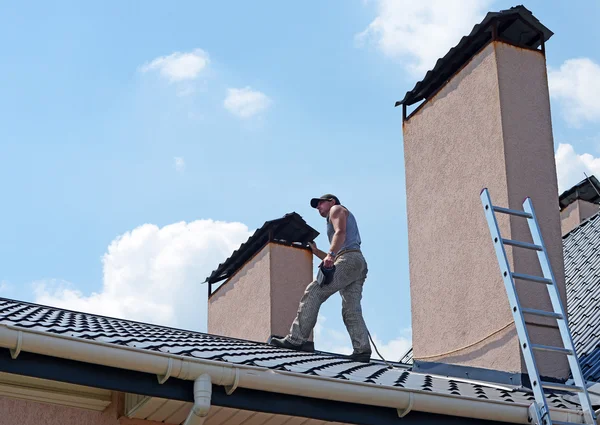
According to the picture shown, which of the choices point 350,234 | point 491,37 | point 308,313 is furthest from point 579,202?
point 308,313

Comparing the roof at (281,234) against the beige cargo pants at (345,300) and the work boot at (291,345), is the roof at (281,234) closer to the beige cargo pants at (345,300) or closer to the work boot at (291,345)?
the beige cargo pants at (345,300)

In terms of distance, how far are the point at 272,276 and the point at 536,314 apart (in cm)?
440

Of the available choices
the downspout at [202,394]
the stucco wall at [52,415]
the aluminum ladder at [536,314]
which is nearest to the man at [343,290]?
the aluminum ladder at [536,314]

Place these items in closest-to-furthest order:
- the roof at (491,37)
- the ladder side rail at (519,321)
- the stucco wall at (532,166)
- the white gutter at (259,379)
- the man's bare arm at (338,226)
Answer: the white gutter at (259,379), the ladder side rail at (519,321), the stucco wall at (532,166), the man's bare arm at (338,226), the roof at (491,37)

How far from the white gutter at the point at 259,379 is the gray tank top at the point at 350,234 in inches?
88.8

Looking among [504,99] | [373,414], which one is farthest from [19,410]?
[504,99]

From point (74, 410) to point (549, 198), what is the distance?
3.93 meters

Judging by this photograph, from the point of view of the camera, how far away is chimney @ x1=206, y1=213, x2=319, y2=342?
10.1 m

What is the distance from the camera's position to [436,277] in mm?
7629

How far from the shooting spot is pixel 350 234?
7555 mm

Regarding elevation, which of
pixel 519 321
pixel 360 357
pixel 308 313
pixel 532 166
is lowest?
pixel 519 321

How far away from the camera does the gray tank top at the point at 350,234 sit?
24.6ft

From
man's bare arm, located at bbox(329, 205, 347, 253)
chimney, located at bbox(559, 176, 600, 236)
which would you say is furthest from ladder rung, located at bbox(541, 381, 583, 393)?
chimney, located at bbox(559, 176, 600, 236)

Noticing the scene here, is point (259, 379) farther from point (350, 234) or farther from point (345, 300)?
point (350, 234)
